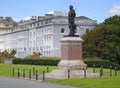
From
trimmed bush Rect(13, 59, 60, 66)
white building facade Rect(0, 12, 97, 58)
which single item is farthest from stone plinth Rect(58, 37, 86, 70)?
white building facade Rect(0, 12, 97, 58)

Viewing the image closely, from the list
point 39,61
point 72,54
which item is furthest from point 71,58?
point 39,61

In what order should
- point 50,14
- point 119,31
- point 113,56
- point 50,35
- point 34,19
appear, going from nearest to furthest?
point 113,56, point 119,31, point 50,35, point 50,14, point 34,19

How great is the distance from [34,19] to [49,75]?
4537 inches

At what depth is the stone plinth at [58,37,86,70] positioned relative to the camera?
152 ft

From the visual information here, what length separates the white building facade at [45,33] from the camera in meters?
134

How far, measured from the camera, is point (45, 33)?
458 ft

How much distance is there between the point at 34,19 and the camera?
161125mm

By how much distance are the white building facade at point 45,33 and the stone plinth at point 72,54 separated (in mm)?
85417

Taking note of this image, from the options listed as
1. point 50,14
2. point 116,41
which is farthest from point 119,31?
point 50,14

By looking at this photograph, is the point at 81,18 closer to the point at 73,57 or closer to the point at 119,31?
the point at 119,31

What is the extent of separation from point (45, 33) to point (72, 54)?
93.1m

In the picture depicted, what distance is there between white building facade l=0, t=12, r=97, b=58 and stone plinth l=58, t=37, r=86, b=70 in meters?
85.4

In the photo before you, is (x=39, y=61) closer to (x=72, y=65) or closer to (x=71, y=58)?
(x=71, y=58)

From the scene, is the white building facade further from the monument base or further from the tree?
the monument base
